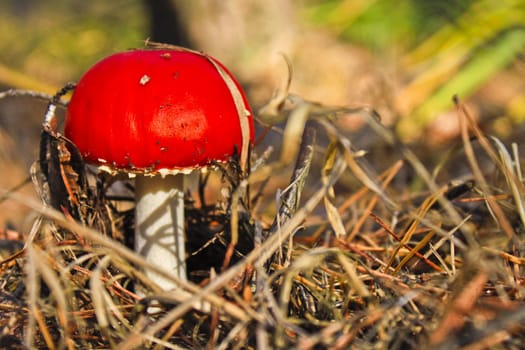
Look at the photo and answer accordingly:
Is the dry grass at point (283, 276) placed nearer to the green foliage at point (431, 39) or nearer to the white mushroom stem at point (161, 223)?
the white mushroom stem at point (161, 223)

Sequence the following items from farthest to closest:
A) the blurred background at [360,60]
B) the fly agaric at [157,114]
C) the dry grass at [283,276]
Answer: the blurred background at [360,60] → the fly agaric at [157,114] → the dry grass at [283,276]

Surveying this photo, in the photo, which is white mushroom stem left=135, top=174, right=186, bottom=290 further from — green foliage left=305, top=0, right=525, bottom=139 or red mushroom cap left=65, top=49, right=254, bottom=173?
green foliage left=305, top=0, right=525, bottom=139

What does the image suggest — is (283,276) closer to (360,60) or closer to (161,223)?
(161,223)

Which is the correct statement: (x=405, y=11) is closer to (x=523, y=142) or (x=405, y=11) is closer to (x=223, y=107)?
(x=523, y=142)

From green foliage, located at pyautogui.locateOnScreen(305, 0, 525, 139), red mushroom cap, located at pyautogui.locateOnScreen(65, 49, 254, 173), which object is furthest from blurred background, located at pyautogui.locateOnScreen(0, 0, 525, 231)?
red mushroom cap, located at pyautogui.locateOnScreen(65, 49, 254, 173)

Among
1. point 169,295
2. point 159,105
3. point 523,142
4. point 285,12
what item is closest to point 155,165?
point 159,105

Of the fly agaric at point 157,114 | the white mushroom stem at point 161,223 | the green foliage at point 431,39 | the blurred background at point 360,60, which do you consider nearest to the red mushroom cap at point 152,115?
the fly agaric at point 157,114
